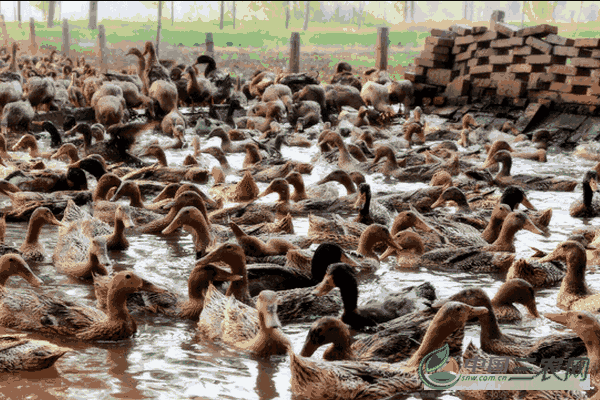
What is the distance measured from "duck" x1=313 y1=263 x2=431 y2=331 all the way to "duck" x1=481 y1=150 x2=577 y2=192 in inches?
240

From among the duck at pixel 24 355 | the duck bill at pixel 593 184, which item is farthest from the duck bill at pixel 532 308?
the duck bill at pixel 593 184

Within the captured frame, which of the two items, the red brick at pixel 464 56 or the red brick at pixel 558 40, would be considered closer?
the red brick at pixel 558 40

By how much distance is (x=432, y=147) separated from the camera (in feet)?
47.8

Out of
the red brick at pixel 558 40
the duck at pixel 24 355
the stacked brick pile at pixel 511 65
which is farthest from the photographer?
the red brick at pixel 558 40

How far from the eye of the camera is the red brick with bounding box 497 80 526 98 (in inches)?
692

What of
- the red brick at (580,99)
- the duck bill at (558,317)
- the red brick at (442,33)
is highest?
the red brick at (442,33)

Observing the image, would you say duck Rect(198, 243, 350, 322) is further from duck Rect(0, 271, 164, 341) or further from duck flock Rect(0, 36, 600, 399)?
duck Rect(0, 271, 164, 341)

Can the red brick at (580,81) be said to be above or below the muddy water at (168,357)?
above

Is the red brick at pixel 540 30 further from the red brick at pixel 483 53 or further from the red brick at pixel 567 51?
the red brick at pixel 483 53

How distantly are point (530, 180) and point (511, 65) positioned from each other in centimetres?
735

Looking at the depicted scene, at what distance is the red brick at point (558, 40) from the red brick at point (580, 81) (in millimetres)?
814

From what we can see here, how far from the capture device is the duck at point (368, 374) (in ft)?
14.9

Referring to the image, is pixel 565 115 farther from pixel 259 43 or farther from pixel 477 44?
pixel 259 43

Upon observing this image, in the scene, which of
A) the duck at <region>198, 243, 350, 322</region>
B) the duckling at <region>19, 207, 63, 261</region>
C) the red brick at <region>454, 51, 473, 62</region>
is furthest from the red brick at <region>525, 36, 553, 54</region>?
the duckling at <region>19, 207, 63, 261</region>
